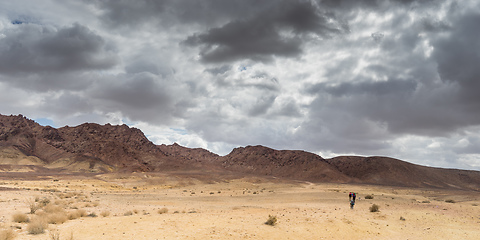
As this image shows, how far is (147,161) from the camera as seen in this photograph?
153375 mm

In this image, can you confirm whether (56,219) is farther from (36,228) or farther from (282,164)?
(282,164)

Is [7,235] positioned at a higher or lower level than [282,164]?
lower

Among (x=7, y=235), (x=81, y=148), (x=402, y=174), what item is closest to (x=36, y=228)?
(x=7, y=235)

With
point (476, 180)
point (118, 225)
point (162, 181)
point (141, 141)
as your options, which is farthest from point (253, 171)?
point (118, 225)

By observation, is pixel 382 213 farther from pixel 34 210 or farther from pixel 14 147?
pixel 14 147

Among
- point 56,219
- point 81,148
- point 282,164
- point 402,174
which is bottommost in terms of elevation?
point 56,219

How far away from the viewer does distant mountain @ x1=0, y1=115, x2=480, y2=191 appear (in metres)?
130

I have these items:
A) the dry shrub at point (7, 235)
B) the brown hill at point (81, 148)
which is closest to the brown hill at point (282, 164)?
the brown hill at point (81, 148)

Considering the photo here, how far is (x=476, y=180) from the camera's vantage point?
136 meters

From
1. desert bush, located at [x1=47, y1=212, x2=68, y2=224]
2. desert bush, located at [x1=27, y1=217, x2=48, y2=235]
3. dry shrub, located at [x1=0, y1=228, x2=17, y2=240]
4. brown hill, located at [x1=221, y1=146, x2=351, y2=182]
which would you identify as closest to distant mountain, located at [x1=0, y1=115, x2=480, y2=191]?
brown hill, located at [x1=221, y1=146, x2=351, y2=182]

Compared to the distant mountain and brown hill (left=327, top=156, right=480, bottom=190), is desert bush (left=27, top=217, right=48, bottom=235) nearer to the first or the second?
the distant mountain

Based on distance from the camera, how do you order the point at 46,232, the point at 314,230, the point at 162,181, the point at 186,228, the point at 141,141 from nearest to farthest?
the point at 46,232 → the point at 186,228 → the point at 314,230 → the point at 162,181 → the point at 141,141

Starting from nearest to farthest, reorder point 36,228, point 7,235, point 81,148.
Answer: point 7,235 < point 36,228 < point 81,148

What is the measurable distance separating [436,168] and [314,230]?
161 meters
